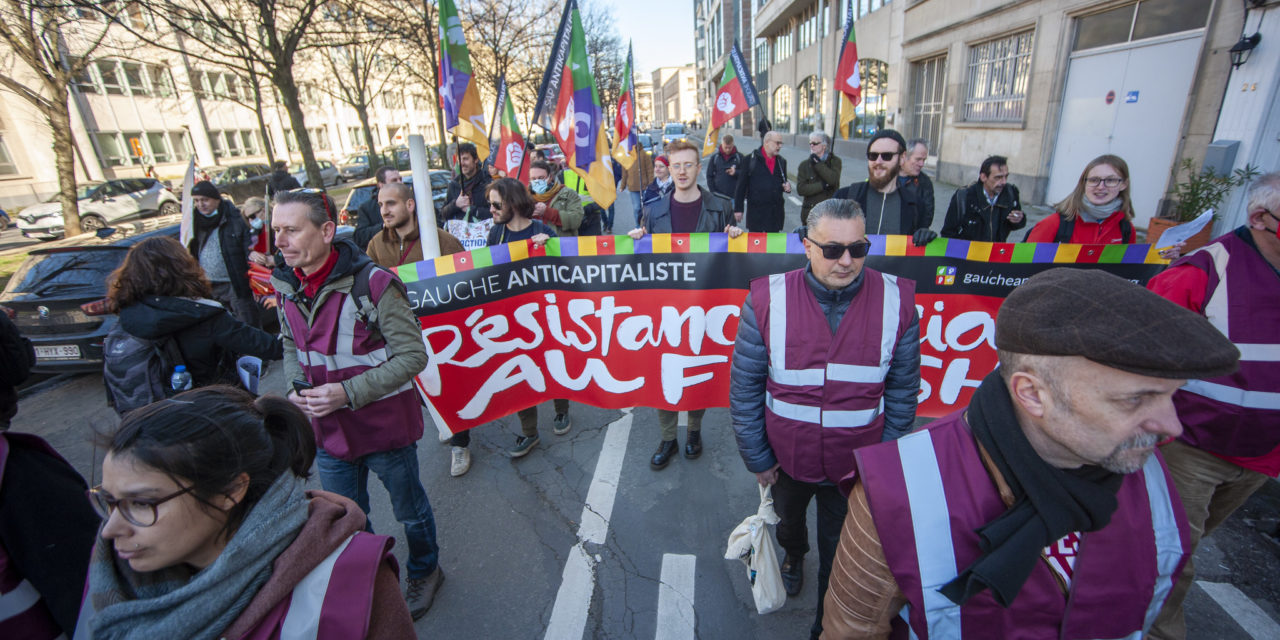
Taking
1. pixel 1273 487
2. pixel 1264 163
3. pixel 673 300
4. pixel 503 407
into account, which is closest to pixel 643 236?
pixel 673 300

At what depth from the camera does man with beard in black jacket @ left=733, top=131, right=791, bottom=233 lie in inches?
291

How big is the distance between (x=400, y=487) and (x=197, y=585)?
1.60 meters

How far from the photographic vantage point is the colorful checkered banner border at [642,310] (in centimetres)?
338

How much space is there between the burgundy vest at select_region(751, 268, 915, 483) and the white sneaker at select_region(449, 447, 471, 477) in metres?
2.62

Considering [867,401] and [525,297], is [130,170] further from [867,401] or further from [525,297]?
[867,401]

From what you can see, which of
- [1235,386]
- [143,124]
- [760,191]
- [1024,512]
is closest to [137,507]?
[1024,512]

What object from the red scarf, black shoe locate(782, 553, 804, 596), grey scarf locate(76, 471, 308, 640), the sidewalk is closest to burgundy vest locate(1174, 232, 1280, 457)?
black shoe locate(782, 553, 804, 596)

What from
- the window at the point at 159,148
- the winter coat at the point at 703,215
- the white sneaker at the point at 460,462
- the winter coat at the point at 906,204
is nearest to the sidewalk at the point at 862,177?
the winter coat at the point at 906,204

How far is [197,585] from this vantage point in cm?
113

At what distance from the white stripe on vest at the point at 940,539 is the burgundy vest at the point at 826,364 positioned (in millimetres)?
931

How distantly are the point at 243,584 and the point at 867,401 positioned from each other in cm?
206

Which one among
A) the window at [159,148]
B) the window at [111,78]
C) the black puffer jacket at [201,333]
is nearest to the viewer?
the black puffer jacket at [201,333]

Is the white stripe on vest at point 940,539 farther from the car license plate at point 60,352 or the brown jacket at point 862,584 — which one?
the car license plate at point 60,352

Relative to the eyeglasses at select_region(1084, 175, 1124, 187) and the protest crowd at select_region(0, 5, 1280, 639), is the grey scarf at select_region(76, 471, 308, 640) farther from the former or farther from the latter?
the eyeglasses at select_region(1084, 175, 1124, 187)
